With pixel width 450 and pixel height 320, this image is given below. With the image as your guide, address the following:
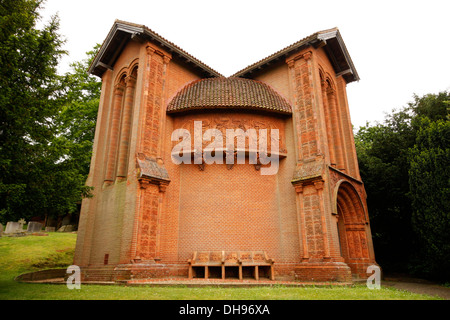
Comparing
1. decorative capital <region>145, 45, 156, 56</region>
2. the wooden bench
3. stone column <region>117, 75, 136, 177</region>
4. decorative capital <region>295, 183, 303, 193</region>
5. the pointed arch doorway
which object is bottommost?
the wooden bench

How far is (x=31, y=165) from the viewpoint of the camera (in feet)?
27.5

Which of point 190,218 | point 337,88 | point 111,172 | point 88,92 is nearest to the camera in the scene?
point 190,218

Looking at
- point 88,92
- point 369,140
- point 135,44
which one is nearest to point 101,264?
point 135,44

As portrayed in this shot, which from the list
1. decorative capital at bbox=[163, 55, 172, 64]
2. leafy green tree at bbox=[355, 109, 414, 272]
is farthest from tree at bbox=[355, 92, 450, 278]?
decorative capital at bbox=[163, 55, 172, 64]

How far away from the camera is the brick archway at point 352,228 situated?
1448 centimetres

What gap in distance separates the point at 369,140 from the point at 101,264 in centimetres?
2850

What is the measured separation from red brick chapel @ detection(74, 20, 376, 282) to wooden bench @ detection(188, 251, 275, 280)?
44mm

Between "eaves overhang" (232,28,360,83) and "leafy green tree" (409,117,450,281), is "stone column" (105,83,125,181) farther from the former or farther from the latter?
"leafy green tree" (409,117,450,281)

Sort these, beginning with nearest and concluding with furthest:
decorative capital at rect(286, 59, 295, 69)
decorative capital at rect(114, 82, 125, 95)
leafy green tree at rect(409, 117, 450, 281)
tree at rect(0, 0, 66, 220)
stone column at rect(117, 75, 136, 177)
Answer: tree at rect(0, 0, 66, 220), leafy green tree at rect(409, 117, 450, 281), stone column at rect(117, 75, 136, 177), decorative capital at rect(286, 59, 295, 69), decorative capital at rect(114, 82, 125, 95)

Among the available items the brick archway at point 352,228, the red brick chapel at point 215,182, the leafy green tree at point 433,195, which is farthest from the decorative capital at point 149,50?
the leafy green tree at point 433,195

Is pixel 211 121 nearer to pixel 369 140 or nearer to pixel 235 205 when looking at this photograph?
pixel 235 205

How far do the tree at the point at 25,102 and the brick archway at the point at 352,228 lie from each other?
12.4 meters

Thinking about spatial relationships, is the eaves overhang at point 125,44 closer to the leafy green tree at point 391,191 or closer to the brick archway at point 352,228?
the brick archway at point 352,228

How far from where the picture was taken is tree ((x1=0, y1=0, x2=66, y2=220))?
7.78 metres
